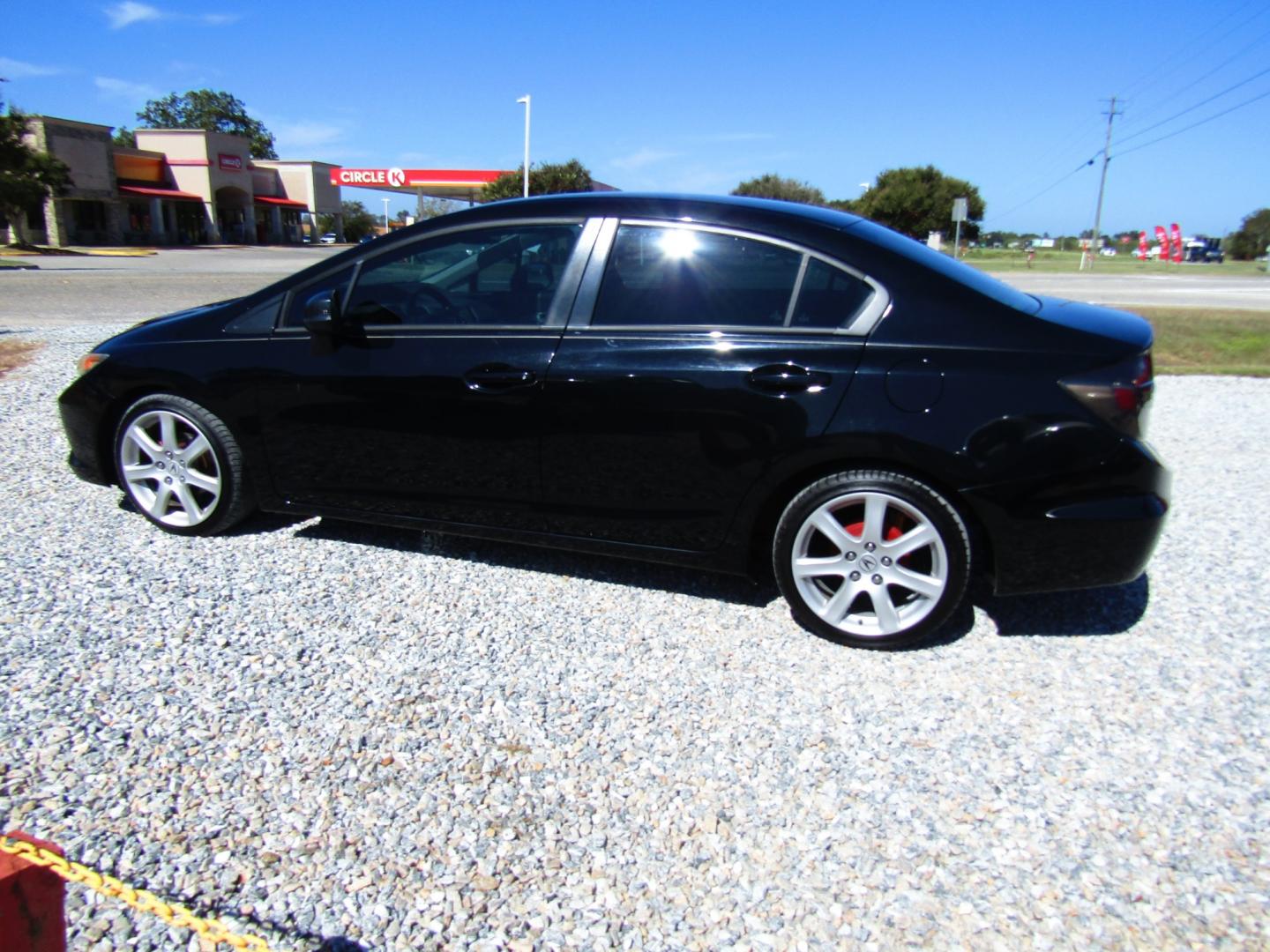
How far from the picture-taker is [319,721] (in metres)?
2.95

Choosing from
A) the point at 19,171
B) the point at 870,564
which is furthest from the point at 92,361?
the point at 19,171

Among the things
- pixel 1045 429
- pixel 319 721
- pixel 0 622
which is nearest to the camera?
pixel 319 721

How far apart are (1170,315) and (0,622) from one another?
16.8m

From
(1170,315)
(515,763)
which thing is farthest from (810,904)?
(1170,315)

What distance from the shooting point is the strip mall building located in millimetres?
48531

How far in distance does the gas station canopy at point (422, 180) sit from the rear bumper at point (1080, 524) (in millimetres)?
53827

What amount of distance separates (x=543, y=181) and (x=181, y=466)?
46.6 m

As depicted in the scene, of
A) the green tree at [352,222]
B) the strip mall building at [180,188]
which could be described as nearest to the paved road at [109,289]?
the strip mall building at [180,188]

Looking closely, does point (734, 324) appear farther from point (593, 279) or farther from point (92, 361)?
point (92, 361)

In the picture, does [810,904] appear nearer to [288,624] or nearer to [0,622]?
[288,624]

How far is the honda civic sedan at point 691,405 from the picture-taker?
10.7ft

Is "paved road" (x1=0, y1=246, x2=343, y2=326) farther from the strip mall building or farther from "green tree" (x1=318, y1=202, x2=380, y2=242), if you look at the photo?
"green tree" (x1=318, y1=202, x2=380, y2=242)

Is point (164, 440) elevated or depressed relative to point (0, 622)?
elevated

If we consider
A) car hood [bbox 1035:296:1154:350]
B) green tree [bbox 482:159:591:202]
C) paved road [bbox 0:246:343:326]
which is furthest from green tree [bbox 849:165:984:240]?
car hood [bbox 1035:296:1154:350]
